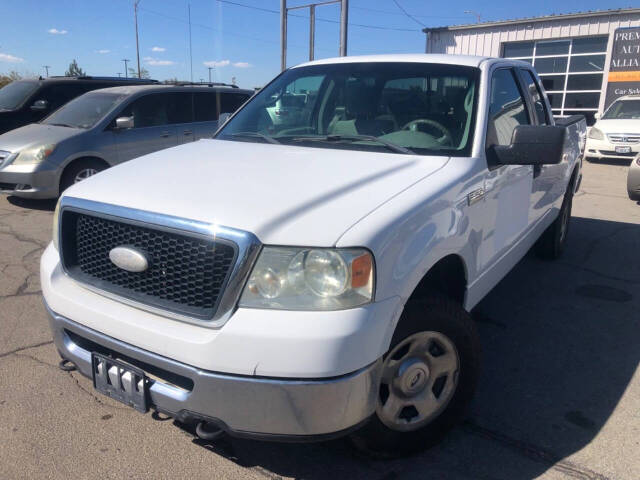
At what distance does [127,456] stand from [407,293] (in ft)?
5.01

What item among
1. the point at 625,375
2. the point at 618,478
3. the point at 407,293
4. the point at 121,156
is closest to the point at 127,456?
the point at 407,293

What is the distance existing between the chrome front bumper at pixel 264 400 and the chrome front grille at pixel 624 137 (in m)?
12.8

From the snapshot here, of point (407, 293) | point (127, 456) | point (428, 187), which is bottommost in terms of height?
point (127, 456)

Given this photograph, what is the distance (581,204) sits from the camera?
28.3 ft

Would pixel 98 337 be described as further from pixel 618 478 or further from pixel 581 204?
pixel 581 204

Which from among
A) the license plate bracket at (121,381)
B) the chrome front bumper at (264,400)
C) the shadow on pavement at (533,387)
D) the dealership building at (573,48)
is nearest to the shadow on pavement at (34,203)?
the license plate bracket at (121,381)

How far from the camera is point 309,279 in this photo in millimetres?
1983

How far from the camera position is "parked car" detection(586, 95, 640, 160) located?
41.1 feet

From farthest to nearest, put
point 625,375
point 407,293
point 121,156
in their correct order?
point 121,156 → point 625,375 → point 407,293

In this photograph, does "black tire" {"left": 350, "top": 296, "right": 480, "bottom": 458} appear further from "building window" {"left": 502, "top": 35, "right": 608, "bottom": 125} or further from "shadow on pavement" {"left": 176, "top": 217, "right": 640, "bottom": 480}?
"building window" {"left": 502, "top": 35, "right": 608, "bottom": 125}

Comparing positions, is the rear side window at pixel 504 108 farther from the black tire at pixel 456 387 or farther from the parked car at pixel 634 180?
the parked car at pixel 634 180

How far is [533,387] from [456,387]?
32.7 inches

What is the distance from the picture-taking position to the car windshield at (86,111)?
8.02 metres

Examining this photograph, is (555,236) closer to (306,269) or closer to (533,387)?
(533,387)
